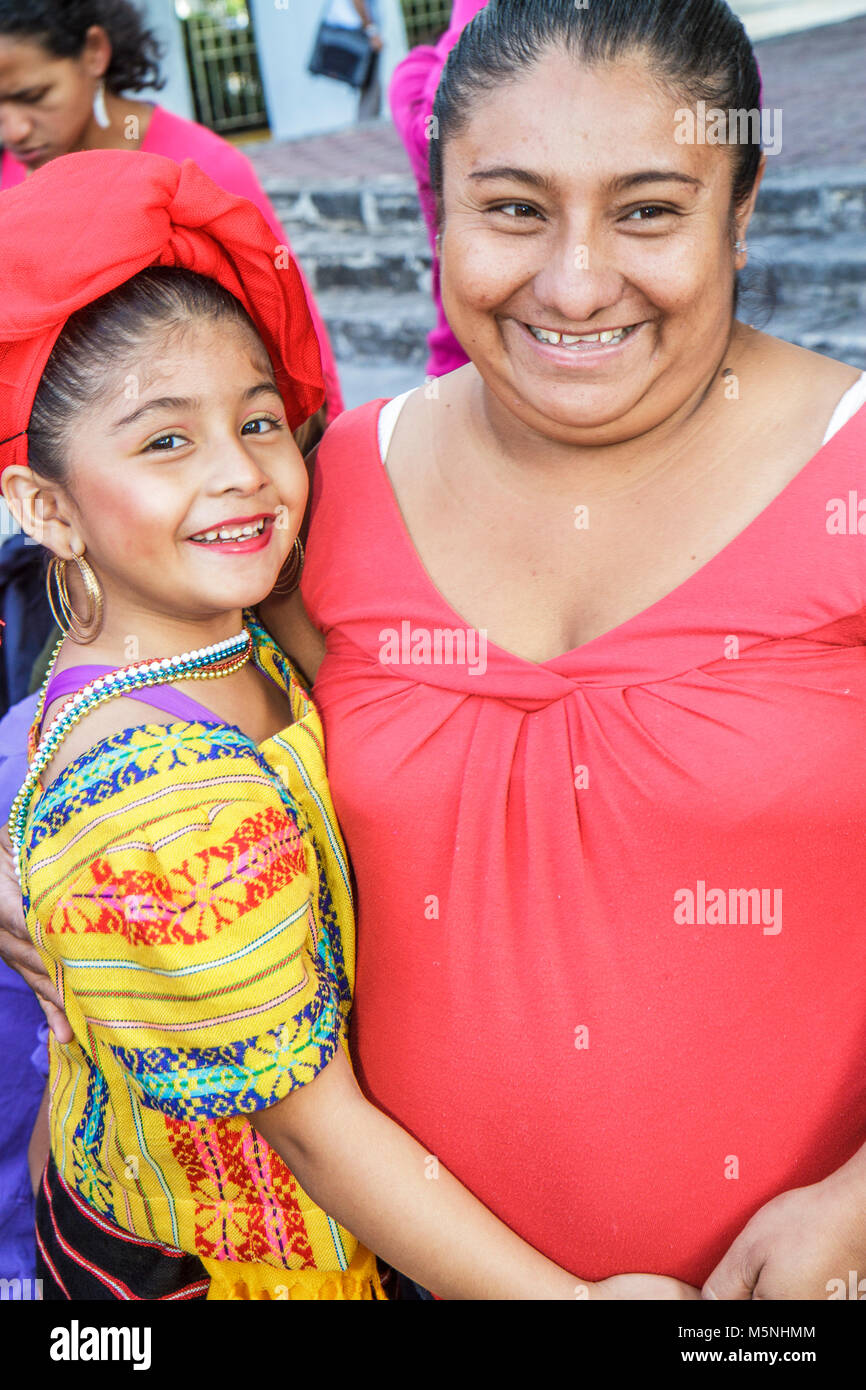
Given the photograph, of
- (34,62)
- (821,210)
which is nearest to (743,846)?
(34,62)

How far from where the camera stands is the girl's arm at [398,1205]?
1.59m

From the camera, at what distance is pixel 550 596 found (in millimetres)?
1709

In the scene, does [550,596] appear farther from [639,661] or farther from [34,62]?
[34,62]

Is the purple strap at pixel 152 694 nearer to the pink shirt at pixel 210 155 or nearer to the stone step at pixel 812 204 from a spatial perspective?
the pink shirt at pixel 210 155

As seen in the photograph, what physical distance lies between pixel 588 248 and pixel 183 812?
780 mm

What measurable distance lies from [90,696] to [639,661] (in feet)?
2.24

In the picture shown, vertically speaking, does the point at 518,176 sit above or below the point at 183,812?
above

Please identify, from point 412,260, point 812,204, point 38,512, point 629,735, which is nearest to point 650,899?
point 629,735

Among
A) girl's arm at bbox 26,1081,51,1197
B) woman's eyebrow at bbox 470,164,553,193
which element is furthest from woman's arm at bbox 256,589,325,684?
girl's arm at bbox 26,1081,51,1197

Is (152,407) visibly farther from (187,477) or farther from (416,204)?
(416,204)

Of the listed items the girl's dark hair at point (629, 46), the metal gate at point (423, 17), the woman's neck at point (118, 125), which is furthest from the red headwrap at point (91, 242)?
the metal gate at point (423, 17)

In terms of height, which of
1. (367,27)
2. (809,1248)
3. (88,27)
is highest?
(367,27)

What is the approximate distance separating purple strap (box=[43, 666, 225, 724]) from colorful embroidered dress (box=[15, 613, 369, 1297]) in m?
0.04

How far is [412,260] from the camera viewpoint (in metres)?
7.35
